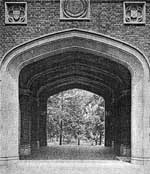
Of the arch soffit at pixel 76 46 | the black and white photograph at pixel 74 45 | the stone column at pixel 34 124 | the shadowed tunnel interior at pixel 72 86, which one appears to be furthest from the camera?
the stone column at pixel 34 124

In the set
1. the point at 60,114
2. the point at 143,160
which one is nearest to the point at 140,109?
the point at 143,160

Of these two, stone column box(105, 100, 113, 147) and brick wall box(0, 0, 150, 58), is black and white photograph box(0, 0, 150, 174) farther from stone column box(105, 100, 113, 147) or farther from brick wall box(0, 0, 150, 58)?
stone column box(105, 100, 113, 147)

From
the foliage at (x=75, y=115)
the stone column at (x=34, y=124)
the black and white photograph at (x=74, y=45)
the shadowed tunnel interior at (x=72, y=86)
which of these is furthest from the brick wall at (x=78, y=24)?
the foliage at (x=75, y=115)

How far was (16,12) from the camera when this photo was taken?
1069cm

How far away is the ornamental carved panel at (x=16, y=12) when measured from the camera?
34.9ft

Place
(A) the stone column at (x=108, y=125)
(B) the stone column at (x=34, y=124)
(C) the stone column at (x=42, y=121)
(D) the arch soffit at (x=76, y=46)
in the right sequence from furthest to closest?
(A) the stone column at (x=108, y=125) < (C) the stone column at (x=42, y=121) < (B) the stone column at (x=34, y=124) < (D) the arch soffit at (x=76, y=46)

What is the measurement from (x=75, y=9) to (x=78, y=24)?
43cm

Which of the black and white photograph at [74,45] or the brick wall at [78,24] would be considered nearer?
the black and white photograph at [74,45]

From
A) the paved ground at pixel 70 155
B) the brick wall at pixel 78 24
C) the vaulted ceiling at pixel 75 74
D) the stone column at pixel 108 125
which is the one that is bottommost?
the paved ground at pixel 70 155

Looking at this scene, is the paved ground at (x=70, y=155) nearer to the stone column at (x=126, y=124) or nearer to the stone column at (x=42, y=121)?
the stone column at (x=126, y=124)

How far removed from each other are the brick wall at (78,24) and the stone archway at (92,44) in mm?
172

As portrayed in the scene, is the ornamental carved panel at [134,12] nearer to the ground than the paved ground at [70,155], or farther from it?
farther from it

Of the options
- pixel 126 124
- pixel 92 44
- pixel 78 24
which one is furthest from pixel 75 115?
pixel 78 24

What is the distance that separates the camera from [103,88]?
19.7m
